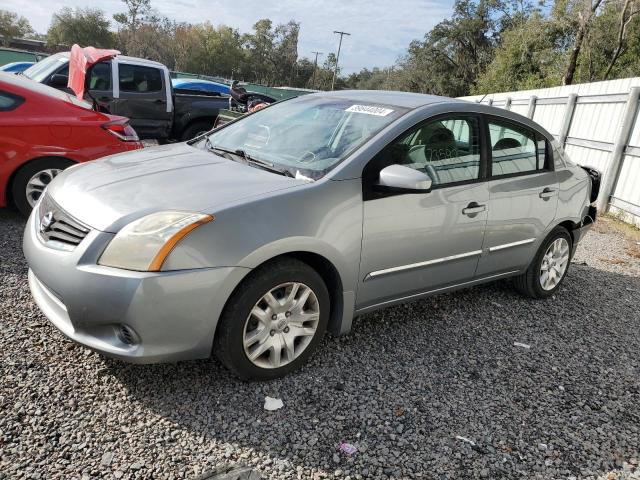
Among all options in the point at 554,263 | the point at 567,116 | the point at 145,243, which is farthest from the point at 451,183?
the point at 567,116

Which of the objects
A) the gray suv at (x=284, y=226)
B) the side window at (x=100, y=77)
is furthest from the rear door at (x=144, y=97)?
the gray suv at (x=284, y=226)

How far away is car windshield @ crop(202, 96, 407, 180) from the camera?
10.2 ft

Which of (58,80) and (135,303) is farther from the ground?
(58,80)

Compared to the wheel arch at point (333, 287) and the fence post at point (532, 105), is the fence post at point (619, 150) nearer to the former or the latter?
the fence post at point (532, 105)

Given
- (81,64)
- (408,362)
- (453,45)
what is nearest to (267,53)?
(453,45)

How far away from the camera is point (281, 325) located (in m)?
2.79

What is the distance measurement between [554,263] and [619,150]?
5.24 m

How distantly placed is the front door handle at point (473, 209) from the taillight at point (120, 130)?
3653mm

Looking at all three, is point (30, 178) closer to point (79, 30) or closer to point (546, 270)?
point (546, 270)

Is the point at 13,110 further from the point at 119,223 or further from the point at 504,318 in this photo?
the point at 504,318

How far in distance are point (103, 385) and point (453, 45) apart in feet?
173

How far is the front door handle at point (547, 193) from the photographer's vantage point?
413 cm

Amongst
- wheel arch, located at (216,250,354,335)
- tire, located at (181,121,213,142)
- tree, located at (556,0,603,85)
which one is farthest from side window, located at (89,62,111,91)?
tree, located at (556,0,603,85)

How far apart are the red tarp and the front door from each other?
213 inches
